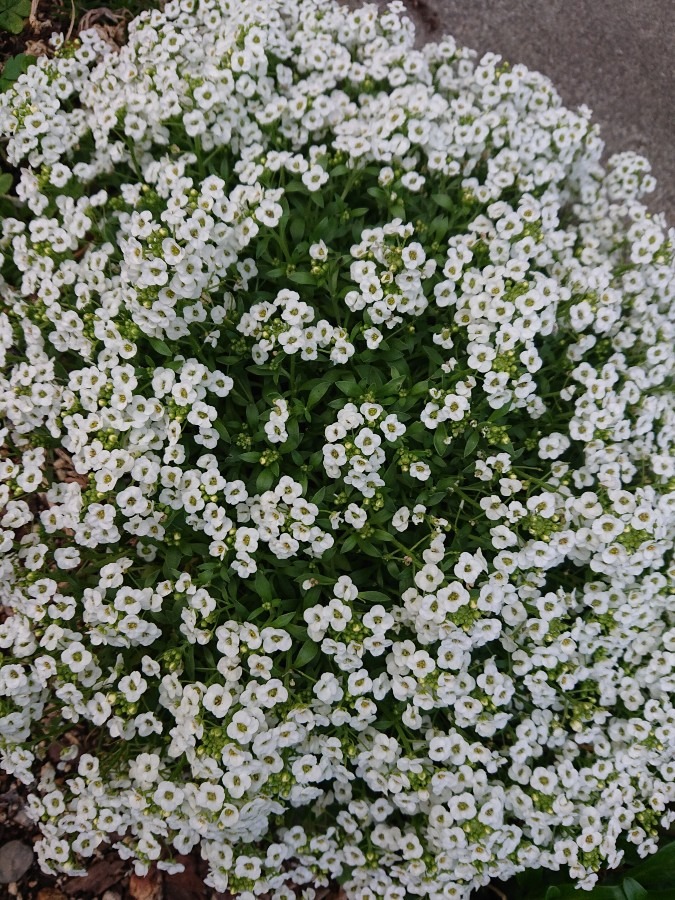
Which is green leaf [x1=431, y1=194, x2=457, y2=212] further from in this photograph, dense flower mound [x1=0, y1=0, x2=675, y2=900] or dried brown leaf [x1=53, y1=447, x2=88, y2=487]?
dried brown leaf [x1=53, y1=447, x2=88, y2=487]

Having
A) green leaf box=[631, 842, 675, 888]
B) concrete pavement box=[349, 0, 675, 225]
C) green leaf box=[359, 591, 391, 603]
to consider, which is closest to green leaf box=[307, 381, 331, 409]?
green leaf box=[359, 591, 391, 603]

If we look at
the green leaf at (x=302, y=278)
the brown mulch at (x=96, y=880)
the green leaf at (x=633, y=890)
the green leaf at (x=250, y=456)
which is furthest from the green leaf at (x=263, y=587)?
the green leaf at (x=633, y=890)

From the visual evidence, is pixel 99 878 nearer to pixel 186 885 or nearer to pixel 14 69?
pixel 186 885

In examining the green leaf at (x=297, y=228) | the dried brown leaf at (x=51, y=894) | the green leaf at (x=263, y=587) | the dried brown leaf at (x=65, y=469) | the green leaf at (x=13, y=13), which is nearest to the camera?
the green leaf at (x=263, y=587)

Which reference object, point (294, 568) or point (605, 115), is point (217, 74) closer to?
point (294, 568)

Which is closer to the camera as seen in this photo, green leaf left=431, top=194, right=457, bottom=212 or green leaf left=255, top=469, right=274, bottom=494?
green leaf left=255, top=469, right=274, bottom=494

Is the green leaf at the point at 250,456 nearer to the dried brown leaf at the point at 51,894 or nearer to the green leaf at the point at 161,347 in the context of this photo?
the green leaf at the point at 161,347

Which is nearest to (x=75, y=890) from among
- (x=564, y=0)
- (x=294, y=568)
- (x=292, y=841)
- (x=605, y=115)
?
(x=292, y=841)
